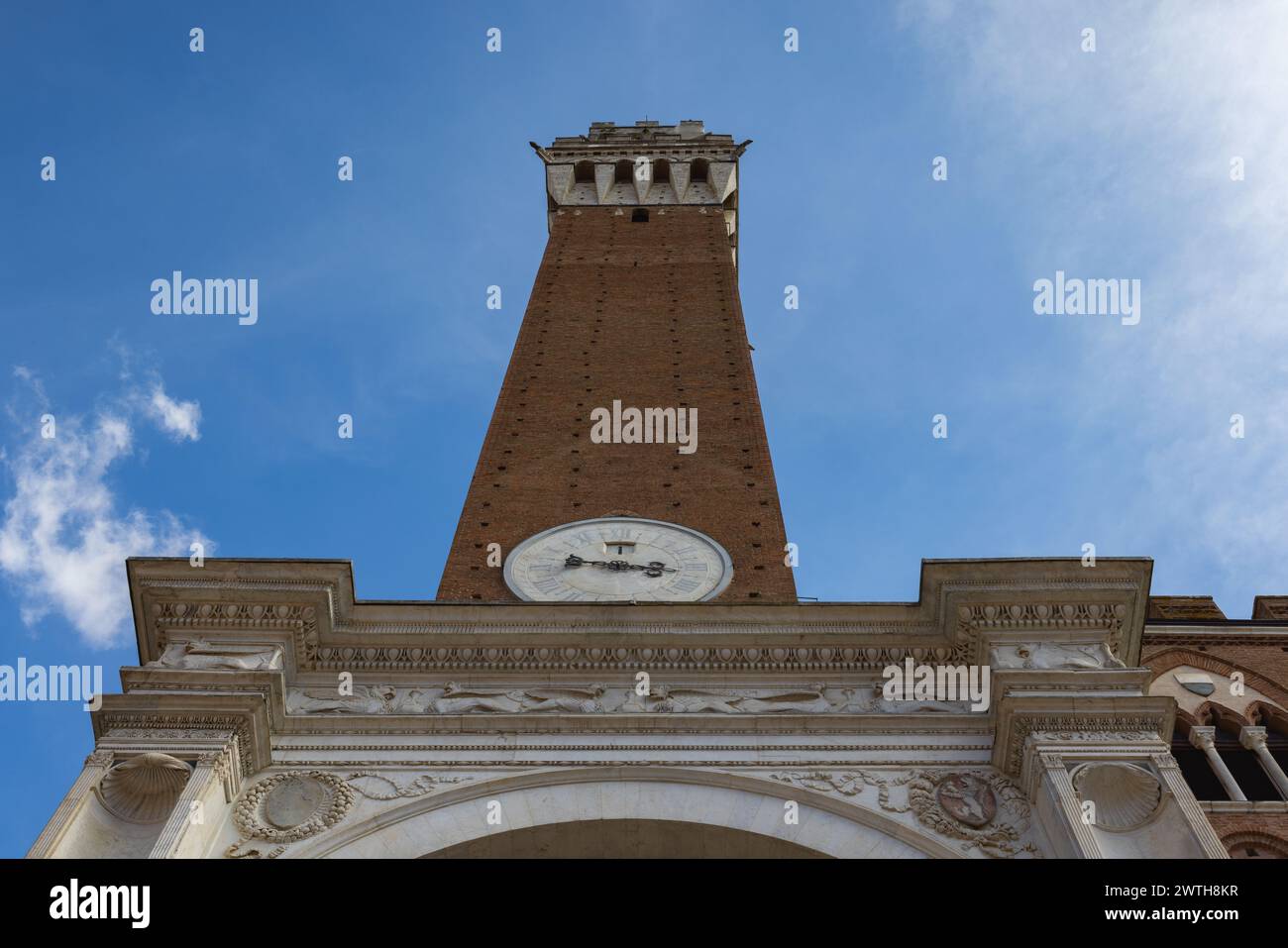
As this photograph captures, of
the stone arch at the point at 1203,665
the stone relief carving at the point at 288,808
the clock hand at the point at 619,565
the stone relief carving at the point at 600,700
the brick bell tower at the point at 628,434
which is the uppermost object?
the brick bell tower at the point at 628,434

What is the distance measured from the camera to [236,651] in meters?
14.0

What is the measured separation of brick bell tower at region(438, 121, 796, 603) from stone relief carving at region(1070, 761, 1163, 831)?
5.93 metres

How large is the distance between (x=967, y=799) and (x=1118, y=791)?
4.00 ft

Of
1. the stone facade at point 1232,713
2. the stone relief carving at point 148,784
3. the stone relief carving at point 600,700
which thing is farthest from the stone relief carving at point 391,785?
the stone facade at point 1232,713

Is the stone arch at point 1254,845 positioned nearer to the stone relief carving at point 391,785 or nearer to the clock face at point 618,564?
the clock face at point 618,564

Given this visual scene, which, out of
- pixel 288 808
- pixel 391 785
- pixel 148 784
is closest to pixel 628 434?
pixel 391 785

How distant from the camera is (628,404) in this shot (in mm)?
24281

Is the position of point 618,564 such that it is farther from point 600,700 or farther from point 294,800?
point 294,800

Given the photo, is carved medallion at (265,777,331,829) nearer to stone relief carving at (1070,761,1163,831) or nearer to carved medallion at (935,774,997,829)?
carved medallion at (935,774,997,829)

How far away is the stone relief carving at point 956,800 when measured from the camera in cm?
1231

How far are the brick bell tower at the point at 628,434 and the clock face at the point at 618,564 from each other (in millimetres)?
28

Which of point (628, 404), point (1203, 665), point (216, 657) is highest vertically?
point (628, 404)

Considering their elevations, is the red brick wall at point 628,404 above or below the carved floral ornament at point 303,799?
above

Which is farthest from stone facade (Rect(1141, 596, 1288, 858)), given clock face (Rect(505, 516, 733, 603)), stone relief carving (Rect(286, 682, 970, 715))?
clock face (Rect(505, 516, 733, 603))
